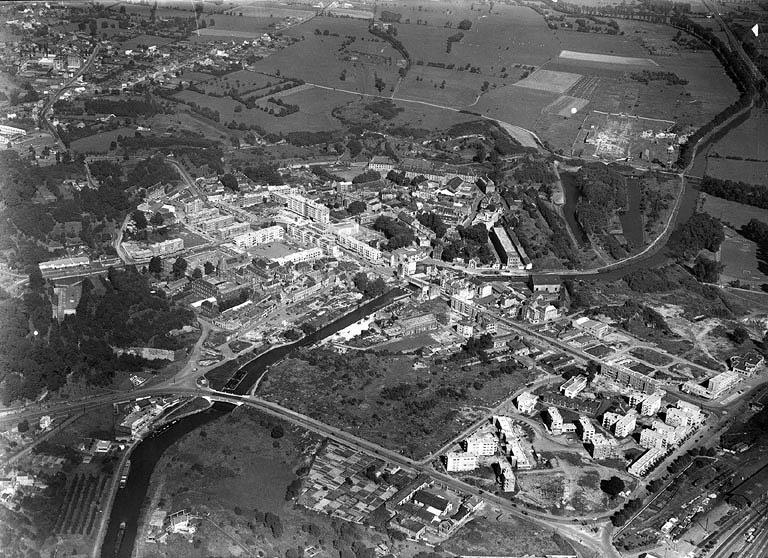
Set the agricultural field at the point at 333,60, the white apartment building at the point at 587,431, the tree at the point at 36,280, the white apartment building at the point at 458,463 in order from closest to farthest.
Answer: the white apartment building at the point at 458,463 → the white apartment building at the point at 587,431 → the tree at the point at 36,280 → the agricultural field at the point at 333,60

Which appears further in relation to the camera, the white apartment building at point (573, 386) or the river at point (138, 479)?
the white apartment building at point (573, 386)

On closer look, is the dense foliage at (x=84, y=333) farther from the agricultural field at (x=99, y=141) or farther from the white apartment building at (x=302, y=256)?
the agricultural field at (x=99, y=141)

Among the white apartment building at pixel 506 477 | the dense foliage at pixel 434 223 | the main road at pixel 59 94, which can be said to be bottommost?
the main road at pixel 59 94

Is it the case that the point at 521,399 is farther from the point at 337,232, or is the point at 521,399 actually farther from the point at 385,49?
the point at 385,49

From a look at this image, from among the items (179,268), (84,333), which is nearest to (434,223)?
(179,268)

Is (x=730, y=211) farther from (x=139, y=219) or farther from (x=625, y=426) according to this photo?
(x=139, y=219)

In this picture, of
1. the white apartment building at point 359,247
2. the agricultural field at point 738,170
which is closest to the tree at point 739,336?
the white apartment building at point 359,247
